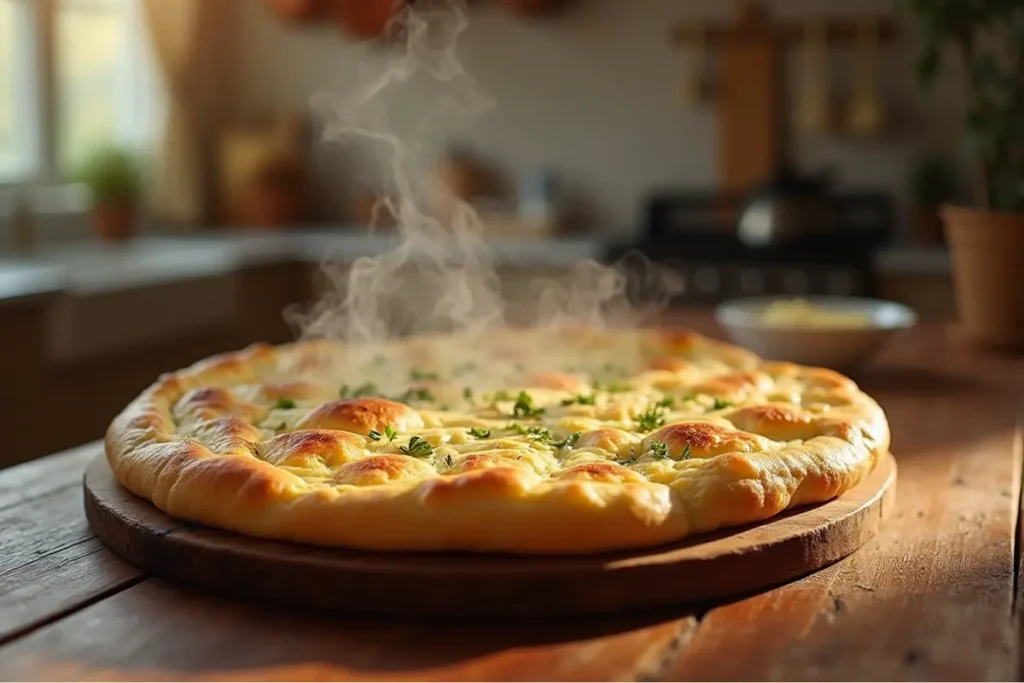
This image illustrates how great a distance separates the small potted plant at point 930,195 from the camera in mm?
4426

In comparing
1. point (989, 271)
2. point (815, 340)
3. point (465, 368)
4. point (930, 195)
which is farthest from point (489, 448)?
point (930, 195)

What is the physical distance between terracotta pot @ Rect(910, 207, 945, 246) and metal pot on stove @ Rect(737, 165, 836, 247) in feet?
3.26

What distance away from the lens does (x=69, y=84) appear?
15.3ft

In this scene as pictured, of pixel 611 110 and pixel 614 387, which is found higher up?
pixel 611 110

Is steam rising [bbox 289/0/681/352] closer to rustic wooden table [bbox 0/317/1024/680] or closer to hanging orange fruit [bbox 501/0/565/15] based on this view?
hanging orange fruit [bbox 501/0/565/15]

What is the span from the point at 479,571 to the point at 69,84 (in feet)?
13.6

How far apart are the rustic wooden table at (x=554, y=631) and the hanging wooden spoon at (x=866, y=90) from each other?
3.35 m

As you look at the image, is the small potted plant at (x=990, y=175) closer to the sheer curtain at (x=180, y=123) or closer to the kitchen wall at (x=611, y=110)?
the kitchen wall at (x=611, y=110)

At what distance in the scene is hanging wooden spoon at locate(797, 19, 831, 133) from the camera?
4.55m

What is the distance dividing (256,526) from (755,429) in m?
0.61

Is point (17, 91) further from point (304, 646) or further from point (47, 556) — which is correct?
point (304, 646)

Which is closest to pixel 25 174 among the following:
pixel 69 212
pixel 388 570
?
pixel 69 212

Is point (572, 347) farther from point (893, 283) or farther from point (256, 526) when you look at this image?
point (893, 283)

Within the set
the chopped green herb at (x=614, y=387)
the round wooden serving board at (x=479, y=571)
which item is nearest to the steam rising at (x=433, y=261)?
the chopped green herb at (x=614, y=387)
